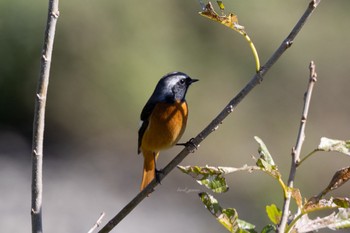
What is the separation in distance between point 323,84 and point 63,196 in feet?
18.4

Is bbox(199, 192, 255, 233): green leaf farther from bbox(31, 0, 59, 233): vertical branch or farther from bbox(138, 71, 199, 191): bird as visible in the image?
bbox(138, 71, 199, 191): bird

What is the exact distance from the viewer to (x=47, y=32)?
1.73 metres

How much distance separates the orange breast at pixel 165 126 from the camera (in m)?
3.85

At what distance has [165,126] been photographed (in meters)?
3.89

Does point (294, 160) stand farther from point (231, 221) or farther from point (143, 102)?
point (143, 102)

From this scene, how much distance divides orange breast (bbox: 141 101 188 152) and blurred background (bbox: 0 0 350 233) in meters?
5.00

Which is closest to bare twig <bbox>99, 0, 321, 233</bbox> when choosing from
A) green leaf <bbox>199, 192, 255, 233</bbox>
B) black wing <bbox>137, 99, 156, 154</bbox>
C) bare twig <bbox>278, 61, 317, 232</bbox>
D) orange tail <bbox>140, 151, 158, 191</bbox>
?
bare twig <bbox>278, 61, 317, 232</bbox>

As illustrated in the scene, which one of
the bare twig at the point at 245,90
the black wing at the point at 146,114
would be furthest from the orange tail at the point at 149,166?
the bare twig at the point at 245,90

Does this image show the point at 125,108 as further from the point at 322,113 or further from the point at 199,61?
the point at 322,113

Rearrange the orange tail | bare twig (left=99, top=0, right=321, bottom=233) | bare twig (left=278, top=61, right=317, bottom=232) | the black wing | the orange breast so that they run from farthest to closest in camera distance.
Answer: the orange tail → the black wing → the orange breast → bare twig (left=99, top=0, right=321, bottom=233) → bare twig (left=278, top=61, right=317, bottom=232)

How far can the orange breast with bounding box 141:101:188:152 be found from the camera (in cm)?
385

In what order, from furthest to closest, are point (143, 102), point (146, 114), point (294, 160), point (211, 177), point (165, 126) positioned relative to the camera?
point (143, 102) → point (146, 114) → point (165, 126) → point (211, 177) → point (294, 160)

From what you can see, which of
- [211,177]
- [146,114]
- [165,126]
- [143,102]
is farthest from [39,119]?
[143,102]

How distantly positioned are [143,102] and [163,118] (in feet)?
21.9
